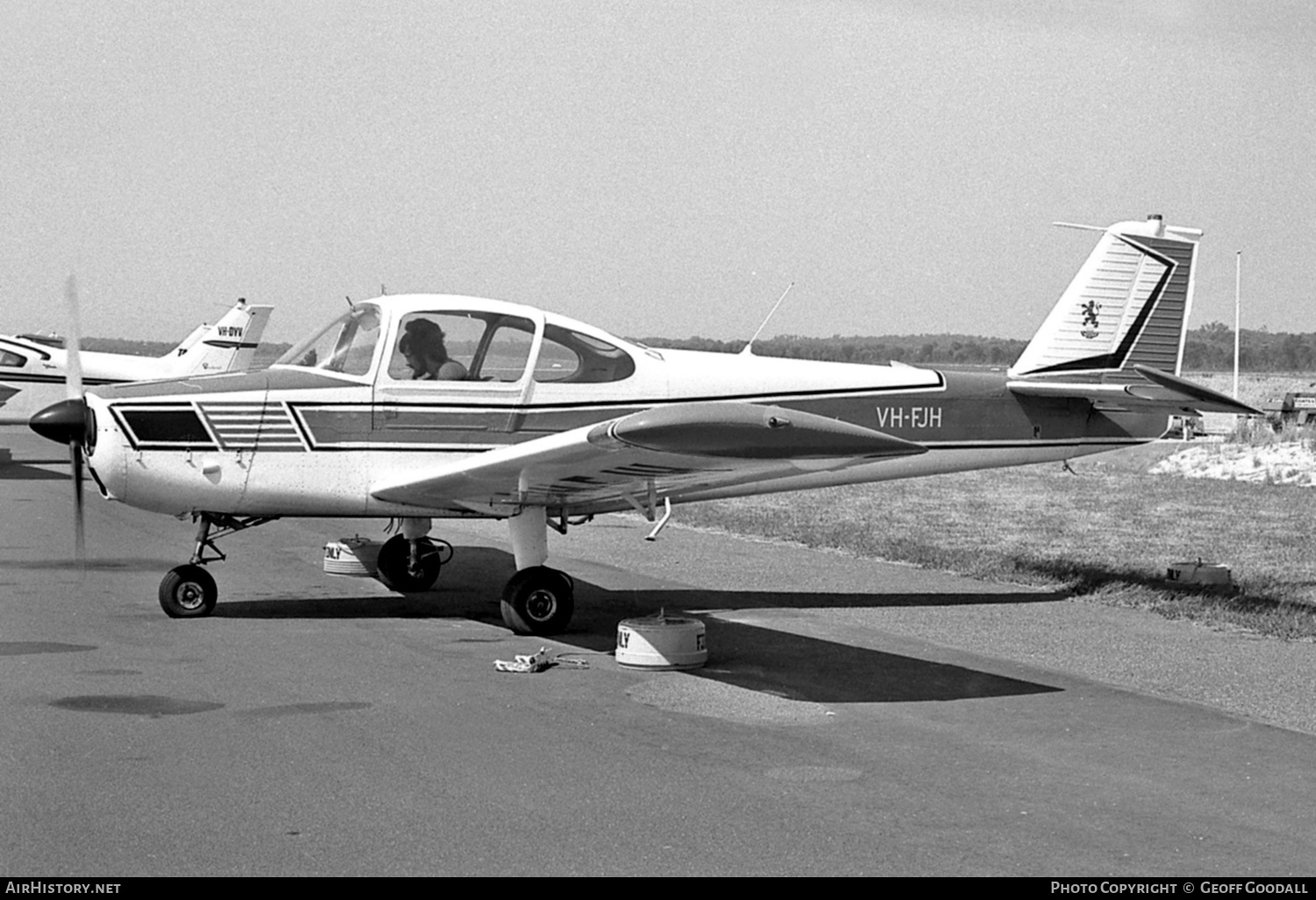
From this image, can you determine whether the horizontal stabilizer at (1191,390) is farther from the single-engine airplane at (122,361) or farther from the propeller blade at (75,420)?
the single-engine airplane at (122,361)

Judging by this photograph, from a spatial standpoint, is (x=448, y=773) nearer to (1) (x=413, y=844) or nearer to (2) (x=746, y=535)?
(1) (x=413, y=844)

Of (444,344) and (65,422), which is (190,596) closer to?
(65,422)

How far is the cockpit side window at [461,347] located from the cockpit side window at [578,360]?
0.15m

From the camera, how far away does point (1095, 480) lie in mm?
26344

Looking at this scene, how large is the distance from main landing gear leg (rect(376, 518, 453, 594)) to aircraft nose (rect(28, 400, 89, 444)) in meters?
3.04

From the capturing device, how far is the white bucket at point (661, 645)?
29.4 feet

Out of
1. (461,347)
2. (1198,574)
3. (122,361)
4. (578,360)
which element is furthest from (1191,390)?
(122,361)

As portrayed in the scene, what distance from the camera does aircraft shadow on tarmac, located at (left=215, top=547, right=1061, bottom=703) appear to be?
8594 mm

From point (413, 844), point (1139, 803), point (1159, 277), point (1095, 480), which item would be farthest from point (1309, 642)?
point (1095, 480)

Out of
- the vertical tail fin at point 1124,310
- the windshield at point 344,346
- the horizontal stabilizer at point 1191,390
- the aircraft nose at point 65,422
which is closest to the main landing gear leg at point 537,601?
the windshield at point 344,346

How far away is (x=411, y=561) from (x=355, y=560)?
112 centimetres

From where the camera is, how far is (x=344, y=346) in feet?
35.5

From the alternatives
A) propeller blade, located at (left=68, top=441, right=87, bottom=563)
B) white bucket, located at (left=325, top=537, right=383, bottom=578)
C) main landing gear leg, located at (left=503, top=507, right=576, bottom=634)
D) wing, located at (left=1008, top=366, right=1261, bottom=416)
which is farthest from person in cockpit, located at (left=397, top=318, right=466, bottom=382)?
wing, located at (left=1008, top=366, right=1261, bottom=416)
